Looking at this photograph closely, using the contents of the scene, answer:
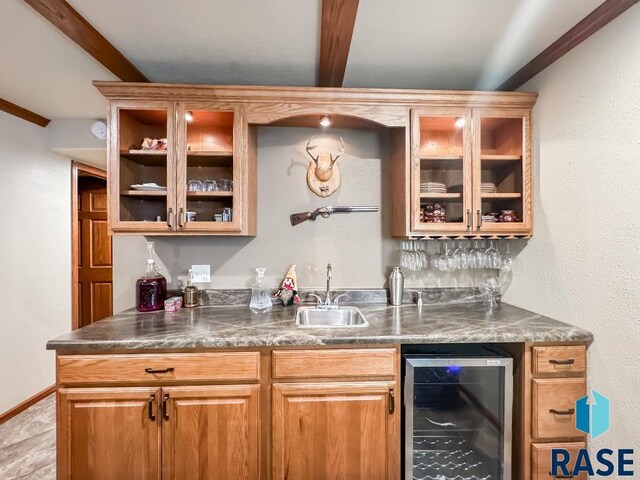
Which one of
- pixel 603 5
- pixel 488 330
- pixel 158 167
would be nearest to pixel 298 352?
pixel 488 330

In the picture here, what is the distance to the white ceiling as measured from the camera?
4.28ft

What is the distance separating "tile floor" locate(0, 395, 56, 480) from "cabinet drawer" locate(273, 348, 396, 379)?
173 centimetres

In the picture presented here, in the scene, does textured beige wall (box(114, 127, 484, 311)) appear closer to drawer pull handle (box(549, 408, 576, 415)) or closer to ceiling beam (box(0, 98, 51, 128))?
drawer pull handle (box(549, 408, 576, 415))

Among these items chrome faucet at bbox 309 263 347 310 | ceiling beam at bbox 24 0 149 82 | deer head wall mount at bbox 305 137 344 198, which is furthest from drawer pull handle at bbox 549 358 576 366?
ceiling beam at bbox 24 0 149 82

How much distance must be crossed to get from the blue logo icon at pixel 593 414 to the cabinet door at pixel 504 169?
→ 2.86 feet

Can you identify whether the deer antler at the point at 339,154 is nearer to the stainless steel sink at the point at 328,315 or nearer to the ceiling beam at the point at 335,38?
the ceiling beam at the point at 335,38

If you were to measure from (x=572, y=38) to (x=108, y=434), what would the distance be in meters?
2.86

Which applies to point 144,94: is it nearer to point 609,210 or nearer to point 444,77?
point 444,77

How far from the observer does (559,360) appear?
1.43 m

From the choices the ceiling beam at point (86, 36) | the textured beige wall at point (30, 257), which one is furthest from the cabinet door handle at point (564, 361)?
the textured beige wall at point (30, 257)

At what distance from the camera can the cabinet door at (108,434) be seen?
132 centimetres

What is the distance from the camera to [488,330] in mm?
1470

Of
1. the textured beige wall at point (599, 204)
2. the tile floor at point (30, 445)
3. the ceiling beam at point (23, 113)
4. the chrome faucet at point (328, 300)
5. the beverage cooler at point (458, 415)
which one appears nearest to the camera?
the textured beige wall at point (599, 204)

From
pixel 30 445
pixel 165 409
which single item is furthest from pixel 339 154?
pixel 30 445
